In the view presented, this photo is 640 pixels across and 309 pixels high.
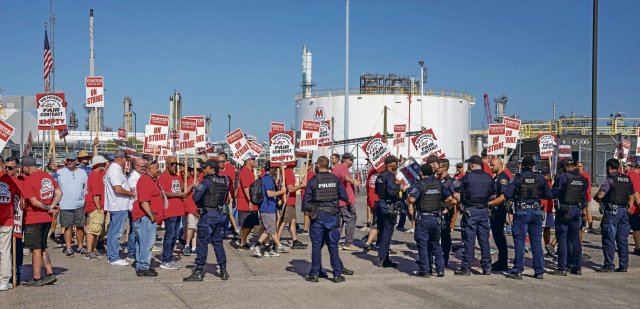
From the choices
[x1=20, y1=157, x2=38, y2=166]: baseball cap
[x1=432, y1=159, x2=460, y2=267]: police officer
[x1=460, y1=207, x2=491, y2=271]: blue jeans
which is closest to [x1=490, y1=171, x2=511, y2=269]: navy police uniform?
[x1=460, y1=207, x2=491, y2=271]: blue jeans

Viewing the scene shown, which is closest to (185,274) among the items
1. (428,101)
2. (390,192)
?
(390,192)

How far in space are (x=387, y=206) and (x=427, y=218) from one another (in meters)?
1.23

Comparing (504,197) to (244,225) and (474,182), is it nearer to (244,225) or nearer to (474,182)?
(474,182)

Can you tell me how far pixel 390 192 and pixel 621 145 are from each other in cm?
1168

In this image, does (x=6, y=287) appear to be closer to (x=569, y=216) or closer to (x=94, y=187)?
(x=94, y=187)

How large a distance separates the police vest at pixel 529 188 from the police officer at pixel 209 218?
4.61 m

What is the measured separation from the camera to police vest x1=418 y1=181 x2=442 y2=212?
10523 millimetres

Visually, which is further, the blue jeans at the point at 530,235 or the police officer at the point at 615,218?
the police officer at the point at 615,218

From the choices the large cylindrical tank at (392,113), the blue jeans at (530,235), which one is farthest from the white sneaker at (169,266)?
the large cylindrical tank at (392,113)

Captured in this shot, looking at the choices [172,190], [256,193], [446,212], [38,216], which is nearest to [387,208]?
[446,212]

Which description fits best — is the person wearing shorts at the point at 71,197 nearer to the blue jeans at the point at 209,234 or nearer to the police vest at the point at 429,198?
the blue jeans at the point at 209,234

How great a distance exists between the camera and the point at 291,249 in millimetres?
13781

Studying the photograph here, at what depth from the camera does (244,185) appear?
42.9ft

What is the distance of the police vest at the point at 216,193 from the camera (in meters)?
10.1
